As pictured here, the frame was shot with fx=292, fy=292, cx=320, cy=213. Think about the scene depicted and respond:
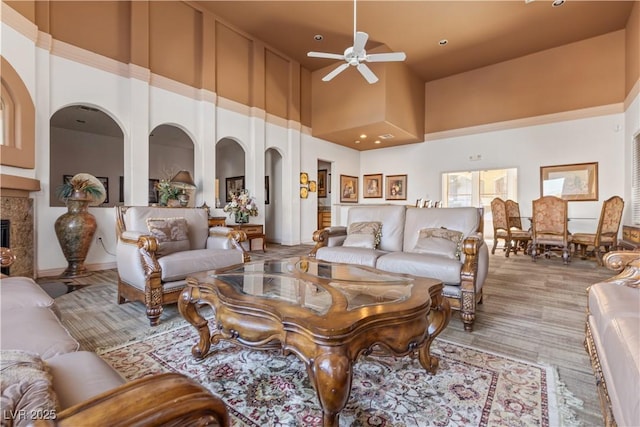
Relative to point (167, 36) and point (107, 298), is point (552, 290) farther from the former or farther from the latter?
point (167, 36)

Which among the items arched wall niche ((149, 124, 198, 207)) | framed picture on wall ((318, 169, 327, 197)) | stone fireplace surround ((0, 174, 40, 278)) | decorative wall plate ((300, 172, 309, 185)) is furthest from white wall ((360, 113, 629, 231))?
stone fireplace surround ((0, 174, 40, 278))

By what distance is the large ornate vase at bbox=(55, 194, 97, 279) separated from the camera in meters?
3.85

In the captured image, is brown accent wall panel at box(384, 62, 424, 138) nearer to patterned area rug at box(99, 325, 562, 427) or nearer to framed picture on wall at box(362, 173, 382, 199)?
framed picture on wall at box(362, 173, 382, 199)

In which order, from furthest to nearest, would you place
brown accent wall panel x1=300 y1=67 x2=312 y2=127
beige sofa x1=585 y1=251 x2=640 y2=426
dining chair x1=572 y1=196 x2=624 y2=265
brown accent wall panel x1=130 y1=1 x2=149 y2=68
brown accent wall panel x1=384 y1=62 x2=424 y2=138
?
brown accent wall panel x1=300 y1=67 x2=312 y2=127
brown accent wall panel x1=384 y1=62 x2=424 y2=138
dining chair x1=572 y1=196 x2=624 y2=265
brown accent wall panel x1=130 y1=1 x2=149 y2=68
beige sofa x1=585 y1=251 x2=640 y2=426

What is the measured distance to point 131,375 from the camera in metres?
1.65

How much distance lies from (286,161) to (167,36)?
330 centimetres

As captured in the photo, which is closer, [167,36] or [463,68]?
[167,36]

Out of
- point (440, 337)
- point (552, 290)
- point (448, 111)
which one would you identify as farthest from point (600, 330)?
point (448, 111)

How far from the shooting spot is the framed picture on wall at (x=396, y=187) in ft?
28.4

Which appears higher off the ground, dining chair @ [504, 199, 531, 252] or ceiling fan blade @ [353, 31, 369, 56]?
ceiling fan blade @ [353, 31, 369, 56]

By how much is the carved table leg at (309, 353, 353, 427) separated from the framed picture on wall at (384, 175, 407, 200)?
26.3 ft

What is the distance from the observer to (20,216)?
339 centimetres

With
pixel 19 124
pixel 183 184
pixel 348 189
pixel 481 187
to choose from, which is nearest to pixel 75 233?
pixel 19 124

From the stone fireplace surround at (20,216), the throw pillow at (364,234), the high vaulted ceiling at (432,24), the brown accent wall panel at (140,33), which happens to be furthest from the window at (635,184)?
the stone fireplace surround at (20,216)
